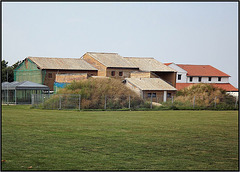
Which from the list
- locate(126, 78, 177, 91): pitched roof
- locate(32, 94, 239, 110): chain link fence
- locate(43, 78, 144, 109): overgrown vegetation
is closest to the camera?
locate(32, 94, 239, 110): chain link fence

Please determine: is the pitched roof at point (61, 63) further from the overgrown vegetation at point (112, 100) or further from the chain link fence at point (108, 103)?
the chain link fence at point (108, 103)

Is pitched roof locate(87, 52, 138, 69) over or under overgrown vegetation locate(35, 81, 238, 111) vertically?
over

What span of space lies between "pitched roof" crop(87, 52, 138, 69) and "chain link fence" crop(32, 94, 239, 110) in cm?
2436

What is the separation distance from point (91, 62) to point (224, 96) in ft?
95.1

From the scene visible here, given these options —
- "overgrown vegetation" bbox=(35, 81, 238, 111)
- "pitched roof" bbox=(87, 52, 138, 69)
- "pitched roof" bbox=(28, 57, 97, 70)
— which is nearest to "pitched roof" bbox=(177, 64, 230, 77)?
"pitched roof" bbox=(87, 52, 138, 69)

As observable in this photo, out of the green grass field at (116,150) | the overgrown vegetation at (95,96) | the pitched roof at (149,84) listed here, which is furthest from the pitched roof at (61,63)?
the green grass field at (116,150)

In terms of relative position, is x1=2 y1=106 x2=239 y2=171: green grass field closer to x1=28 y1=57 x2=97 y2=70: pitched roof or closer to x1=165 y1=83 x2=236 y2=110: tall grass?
x1=165 y1=83 x2=236 y2=110: tall grass

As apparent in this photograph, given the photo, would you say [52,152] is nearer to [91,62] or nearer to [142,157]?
[142,157]

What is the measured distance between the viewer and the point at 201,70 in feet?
297

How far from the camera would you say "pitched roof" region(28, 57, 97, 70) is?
215 ft

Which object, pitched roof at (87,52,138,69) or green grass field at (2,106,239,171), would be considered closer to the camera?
green grass field at (2,106,239,171)

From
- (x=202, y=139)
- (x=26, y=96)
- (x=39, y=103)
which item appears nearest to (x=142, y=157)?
(x=202, y=139)

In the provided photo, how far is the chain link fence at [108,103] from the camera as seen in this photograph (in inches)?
1592

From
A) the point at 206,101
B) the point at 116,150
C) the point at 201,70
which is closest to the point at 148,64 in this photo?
the point at 201,70
